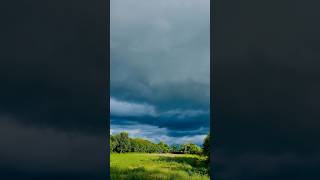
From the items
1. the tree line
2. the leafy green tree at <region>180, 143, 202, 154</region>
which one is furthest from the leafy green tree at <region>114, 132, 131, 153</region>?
the leafy green tree at <region>180, 143, 202, 154</region>

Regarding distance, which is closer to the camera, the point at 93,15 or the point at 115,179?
the point at 93,15

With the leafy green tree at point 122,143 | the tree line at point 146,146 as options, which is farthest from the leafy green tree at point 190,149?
Answer: the leafy green tree at point 122,143

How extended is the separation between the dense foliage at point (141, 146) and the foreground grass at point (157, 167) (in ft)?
0.23

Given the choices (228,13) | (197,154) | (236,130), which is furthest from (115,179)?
(228,13)

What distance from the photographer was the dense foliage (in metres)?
6.83

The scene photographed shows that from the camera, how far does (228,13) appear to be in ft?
18.6

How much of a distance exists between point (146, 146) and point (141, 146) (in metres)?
0.08

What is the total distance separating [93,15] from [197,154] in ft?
9.44

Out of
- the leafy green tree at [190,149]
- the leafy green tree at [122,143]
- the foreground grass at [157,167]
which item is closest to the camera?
the foreground grass at [157,167]

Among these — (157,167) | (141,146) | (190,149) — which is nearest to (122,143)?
(141,146)

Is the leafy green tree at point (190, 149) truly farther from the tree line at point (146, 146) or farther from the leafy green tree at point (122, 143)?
the leafy green tree at point (122, 143)

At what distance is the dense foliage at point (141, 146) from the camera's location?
6832mm

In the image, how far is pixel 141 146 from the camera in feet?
22.7

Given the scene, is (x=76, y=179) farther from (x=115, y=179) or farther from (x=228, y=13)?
(x=228, y=13)
